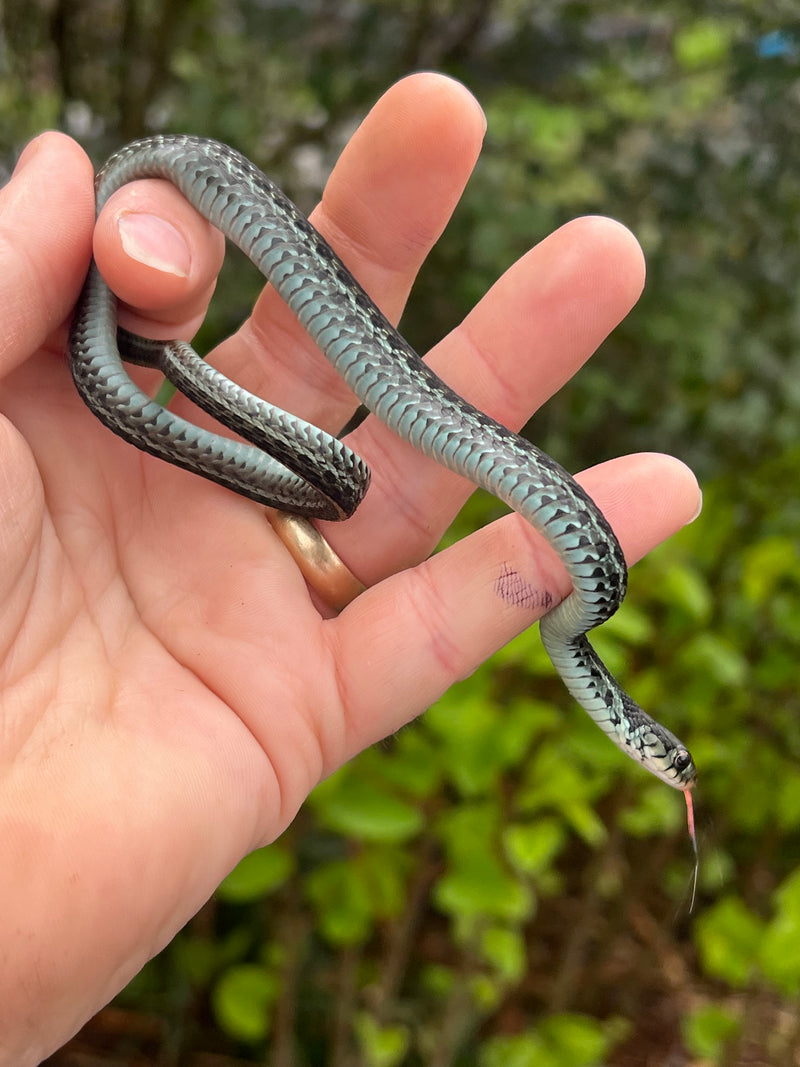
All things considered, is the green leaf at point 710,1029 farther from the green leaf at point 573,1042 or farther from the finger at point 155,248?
the finger at point 155,248

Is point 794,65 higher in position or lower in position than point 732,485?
higher

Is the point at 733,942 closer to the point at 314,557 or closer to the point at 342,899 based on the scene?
the point at 342,899

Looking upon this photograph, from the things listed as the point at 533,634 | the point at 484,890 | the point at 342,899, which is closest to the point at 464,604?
the point at 533,634

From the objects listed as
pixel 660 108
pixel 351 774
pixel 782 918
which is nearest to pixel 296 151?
pixel 660 108

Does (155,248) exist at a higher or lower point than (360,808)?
higher

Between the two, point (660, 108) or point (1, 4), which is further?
point (1, 4)

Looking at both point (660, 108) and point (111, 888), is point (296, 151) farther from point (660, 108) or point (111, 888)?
point (111, 888)

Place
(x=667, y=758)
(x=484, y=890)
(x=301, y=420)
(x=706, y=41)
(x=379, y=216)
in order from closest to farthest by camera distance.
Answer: (x=301, y=420) → (x=379, y=216) → (x=667, y=758) → (x=484, y=890) → (x=706, y=41)
